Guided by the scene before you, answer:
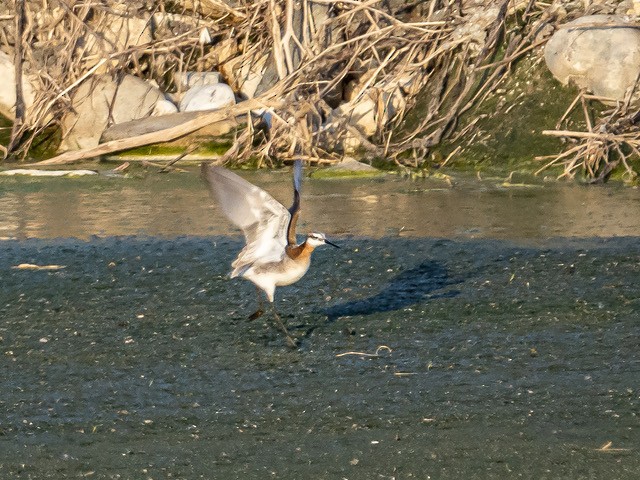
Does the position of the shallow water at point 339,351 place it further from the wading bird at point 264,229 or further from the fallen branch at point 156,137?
the fallen branch at point 156,137

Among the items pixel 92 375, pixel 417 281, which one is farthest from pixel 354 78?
pixel 92 375

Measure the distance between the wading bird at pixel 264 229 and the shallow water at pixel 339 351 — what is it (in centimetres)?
39

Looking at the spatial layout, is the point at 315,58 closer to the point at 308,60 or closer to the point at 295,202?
the point at 308,60

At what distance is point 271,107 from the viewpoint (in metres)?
12.8

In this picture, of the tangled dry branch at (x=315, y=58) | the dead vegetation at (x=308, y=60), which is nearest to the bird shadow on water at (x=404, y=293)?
the dead vegetation at (x=308, y=60)

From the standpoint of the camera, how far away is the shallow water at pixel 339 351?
4.71m

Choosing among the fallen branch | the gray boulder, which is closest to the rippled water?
the fallen branch

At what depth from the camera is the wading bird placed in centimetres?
600

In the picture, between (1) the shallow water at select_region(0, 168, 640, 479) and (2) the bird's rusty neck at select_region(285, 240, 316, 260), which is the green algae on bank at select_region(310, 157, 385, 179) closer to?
(1) the shallow water at select_region(0, 168, 640, 479)

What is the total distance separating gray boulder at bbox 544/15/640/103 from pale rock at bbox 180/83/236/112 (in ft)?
12.9

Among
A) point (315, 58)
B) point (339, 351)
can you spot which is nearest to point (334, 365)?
point (339, 351)

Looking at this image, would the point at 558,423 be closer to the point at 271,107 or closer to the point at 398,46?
the point at 271,107

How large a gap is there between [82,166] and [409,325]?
293 inches

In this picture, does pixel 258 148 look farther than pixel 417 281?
Yes
